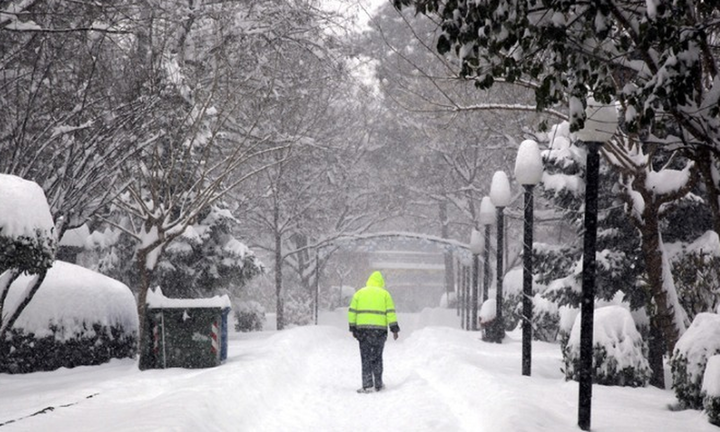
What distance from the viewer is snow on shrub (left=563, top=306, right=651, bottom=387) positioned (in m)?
9.95

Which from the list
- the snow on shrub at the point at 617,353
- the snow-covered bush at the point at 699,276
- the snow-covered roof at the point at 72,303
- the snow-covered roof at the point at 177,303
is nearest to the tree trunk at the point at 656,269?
the snow on shrub at the point at 617,353

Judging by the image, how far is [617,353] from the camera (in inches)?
393

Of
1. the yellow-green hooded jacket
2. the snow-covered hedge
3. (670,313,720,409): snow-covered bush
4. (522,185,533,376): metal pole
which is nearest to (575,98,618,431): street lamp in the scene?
(670,313,720,409): snow-covered bush

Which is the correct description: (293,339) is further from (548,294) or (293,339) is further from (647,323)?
(647,323)

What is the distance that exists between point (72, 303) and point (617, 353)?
8.77m

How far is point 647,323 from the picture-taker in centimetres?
1240

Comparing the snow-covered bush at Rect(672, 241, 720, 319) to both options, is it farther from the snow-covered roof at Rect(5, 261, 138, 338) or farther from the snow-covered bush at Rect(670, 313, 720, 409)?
the snow-covered roof at Rect(5, 261, 138, 338)

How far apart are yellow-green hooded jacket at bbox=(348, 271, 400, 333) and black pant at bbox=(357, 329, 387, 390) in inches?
4.5

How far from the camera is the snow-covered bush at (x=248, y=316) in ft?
88.3

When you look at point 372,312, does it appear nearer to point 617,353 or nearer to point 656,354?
point 617,353

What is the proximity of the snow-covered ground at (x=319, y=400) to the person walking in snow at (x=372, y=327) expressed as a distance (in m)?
0.39

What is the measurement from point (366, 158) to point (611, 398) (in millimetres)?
30071

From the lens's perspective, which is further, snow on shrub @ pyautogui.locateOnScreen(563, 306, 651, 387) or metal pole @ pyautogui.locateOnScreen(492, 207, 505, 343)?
metal pole @ pyautogui.locateOnScreen(492, 207, 505, 343)

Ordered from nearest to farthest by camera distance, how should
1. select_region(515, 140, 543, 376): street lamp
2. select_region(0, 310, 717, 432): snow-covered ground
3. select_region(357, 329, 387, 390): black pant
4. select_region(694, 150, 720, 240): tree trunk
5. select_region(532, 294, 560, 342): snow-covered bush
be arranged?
select_region(694, 150, 720, 240): tree trunk → select_region(0, 310, 717, 432): snow-covered ground → select_region(515, 140, 543, 376): street lamp → select_region(357, 329, 387, 390): black pant → select_region(532, 294, 560, 342): snow-covered bush
